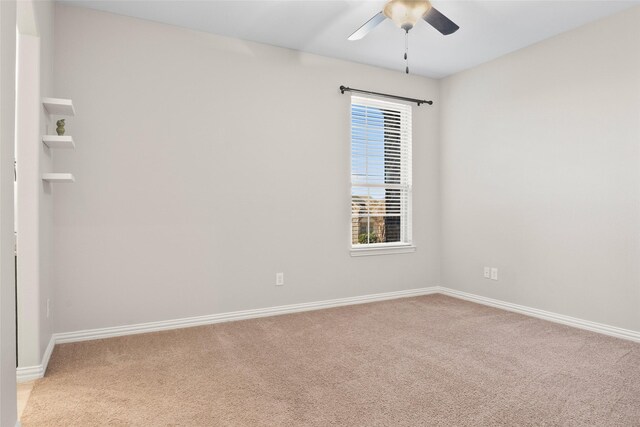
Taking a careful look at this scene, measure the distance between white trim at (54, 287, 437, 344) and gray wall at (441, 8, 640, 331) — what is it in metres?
1.06

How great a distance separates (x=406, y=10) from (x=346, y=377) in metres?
2.39

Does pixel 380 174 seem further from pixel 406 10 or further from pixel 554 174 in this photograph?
pixel 406 10

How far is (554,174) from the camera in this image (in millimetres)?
3670

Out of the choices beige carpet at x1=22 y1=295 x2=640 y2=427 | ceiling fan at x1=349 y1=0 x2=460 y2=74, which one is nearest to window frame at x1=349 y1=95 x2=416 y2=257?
beige carpet at x1=22 y1=295 x2=640 y2=427

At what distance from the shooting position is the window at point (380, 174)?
441 cm

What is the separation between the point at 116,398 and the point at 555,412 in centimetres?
228

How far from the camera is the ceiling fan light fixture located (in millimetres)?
2591

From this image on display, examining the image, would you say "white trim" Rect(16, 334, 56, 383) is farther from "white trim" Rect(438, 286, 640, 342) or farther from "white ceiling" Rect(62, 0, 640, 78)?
"white trim" Rect(438, 286, 640, 342)

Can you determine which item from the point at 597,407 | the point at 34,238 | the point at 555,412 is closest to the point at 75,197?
the point at 34,238

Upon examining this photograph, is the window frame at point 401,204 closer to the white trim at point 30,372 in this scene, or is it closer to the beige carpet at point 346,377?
the beige carpet at point 346,377

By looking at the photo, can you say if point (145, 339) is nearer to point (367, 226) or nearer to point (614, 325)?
point (367, 226)

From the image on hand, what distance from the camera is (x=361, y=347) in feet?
9.59

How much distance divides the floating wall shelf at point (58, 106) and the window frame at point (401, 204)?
259 cm

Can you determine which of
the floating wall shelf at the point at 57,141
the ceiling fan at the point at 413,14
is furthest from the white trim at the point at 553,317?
the floating wall shelf at the point at 57,141
